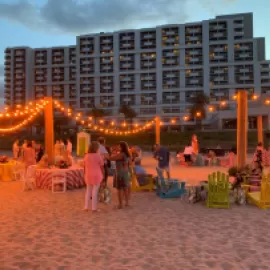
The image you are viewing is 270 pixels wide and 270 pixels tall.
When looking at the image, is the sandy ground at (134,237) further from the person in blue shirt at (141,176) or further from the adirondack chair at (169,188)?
the person in blue shirt at (141,176)

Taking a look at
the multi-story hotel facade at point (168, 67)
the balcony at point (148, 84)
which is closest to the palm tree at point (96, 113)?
the multi-story hotel facade at point (168, 67)

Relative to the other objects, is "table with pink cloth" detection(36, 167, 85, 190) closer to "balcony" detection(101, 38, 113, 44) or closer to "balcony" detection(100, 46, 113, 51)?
"balcony" detection(100, 46, 113, 51)

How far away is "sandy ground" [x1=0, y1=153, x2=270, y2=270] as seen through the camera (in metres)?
3.98

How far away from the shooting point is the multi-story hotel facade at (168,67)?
69.2 meters

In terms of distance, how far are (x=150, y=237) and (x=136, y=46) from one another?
7133cm

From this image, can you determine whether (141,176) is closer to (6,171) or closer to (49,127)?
(49,127)

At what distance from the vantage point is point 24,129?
7069 centimetres

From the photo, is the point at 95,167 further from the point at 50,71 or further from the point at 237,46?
the point at 50,71

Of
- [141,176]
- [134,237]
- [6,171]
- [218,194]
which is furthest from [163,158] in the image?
[6,171]

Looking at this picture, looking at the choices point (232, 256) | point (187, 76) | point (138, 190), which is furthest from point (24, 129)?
point (232, 256)

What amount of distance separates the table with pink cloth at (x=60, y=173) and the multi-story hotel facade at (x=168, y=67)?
58346 mm

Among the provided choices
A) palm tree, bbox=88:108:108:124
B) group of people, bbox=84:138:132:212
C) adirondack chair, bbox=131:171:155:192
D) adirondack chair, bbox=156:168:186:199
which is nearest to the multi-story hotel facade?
palm tree, bbox=88:108:108:124

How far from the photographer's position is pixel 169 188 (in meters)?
8.57

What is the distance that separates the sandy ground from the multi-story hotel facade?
61088mm
